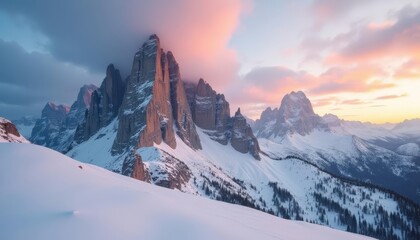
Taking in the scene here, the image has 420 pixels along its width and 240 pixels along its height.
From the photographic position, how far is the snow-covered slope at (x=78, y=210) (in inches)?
442

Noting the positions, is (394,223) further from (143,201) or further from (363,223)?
(143,201)

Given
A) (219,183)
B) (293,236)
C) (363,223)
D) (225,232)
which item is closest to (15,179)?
(225,232)

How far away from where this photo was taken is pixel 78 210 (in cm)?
1253

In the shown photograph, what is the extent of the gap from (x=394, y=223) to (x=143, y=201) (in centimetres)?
22193

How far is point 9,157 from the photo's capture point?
54.1 feet

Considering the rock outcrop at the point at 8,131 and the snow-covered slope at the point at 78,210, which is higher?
the rock outcrop at the point at 8,131

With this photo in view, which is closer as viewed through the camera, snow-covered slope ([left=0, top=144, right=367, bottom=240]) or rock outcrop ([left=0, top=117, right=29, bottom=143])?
snow-covered slope ([left=0, top=144, right=367, bottom=240])

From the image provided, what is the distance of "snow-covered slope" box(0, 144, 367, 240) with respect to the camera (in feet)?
36.8

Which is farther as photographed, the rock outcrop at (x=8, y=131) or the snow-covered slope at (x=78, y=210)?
the rock outcrop at (x=8, y=131)

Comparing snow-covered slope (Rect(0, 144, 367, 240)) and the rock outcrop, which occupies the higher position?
the rock outcrop

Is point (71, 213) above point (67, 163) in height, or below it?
below

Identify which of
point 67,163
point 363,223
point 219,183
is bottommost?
point 363,223

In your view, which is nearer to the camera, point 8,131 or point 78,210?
point 78,210

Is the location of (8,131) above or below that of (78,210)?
above
